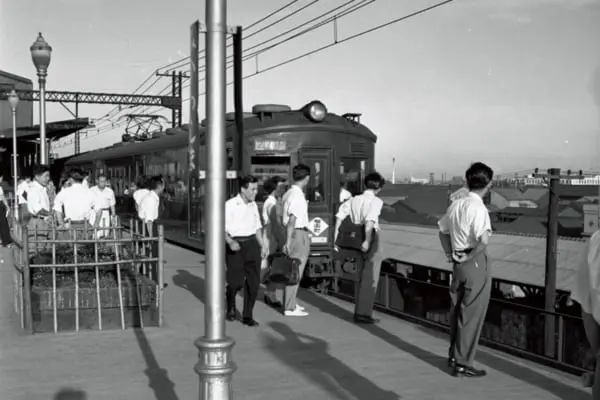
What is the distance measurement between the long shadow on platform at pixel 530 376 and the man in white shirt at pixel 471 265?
0.36 metres

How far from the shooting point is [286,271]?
9.11 m

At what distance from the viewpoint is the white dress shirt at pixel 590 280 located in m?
3.29

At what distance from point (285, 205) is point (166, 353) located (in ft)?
8.29

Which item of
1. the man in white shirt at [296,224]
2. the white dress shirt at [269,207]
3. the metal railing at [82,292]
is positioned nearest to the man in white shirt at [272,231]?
the white dress shirt at [269,207]

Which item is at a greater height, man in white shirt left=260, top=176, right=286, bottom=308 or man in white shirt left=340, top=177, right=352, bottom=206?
man in white shirt left=340, top=177, right=352, bottom=206

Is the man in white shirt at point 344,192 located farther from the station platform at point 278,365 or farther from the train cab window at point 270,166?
the station platform at point 278,365

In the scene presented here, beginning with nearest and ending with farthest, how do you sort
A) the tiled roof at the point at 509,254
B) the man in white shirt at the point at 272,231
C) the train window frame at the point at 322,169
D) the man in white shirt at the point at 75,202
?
the man in white shirt at the point at 272,231, the man in white shirt at the point at 75,202, the train window frame at the point at 322,169, the tiled roof at the point at 509,254

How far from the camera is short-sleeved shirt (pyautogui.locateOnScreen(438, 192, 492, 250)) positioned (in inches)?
246

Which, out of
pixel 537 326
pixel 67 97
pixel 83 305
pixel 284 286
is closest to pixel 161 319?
pixel 83 305

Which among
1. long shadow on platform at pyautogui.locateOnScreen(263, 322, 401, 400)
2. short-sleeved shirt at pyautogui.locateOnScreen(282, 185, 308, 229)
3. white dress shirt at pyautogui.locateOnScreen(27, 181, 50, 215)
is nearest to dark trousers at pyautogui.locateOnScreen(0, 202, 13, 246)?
white dress shirt at pyautogui.locateOnScreen(27, 181, 50, 215)

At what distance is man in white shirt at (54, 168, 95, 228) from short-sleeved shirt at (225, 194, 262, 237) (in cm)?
266

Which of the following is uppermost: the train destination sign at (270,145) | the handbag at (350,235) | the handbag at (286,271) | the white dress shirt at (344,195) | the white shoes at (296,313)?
the train destination sign at (270,145)

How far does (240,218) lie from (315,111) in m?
5.08

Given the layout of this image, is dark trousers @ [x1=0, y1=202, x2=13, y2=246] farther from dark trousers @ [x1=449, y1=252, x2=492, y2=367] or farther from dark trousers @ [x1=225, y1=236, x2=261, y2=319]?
dark trousers @ [x1=449, y1=252, x2=492, y2=367]
